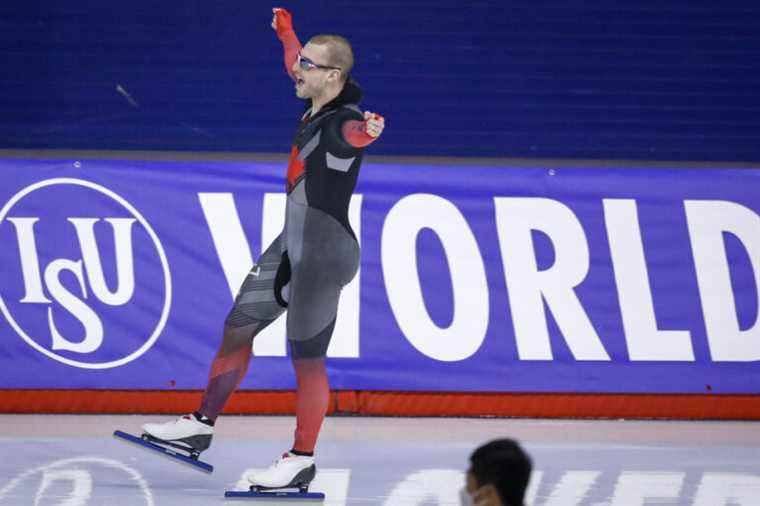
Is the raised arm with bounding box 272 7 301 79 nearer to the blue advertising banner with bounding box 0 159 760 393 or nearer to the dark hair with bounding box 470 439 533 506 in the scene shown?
the blue advertising banner with bounding box 0 159 760 393

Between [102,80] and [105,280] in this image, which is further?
[102,80]

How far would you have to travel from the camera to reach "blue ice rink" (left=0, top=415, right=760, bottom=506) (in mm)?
6262

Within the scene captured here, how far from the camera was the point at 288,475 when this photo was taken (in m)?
6.21

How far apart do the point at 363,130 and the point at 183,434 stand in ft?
4.97

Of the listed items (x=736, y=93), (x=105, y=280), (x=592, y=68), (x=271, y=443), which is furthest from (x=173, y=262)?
(x=736, y=93)

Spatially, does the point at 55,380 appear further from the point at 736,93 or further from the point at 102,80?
the point at 736,93

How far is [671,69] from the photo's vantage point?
33.2 feet

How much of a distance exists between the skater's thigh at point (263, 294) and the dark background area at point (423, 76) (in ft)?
12.1

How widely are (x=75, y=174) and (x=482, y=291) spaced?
2.47 metres

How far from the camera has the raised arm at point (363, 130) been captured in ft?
19.4

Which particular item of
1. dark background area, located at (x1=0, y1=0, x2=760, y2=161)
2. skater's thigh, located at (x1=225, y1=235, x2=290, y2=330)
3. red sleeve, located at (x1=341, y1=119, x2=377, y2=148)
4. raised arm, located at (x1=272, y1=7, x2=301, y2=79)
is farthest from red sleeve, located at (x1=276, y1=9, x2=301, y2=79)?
dark background area, located at (x1=0, y1=0, x2=760, y2=161)

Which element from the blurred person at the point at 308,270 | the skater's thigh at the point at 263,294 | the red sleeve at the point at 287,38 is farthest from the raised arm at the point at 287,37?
the skater's thigh at the point at 263,294

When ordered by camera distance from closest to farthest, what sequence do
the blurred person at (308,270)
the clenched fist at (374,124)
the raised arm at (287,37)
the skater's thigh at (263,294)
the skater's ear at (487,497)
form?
the skater's ear at (487,497)
the clenched fist at (374,124)
the blurred person at (308,270)
the skater's thigh at (263,294)
the raised arm at (287,37)

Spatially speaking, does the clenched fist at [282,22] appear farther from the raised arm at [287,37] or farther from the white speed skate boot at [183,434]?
the white speed skate boot at [183,434]
